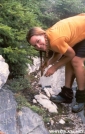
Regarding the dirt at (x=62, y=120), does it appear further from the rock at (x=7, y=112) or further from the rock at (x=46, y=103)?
the rock at (x=7, y=112)

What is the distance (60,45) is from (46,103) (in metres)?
1.45

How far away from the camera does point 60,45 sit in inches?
141

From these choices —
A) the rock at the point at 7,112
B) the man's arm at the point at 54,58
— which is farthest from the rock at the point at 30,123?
the man's arm at the point at 54,58

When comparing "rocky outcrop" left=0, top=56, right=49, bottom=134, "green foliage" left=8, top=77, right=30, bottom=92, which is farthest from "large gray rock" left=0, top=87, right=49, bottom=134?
"green foliage" left=8, top=77, right=30, bottom=92

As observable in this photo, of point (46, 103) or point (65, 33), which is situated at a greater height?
point (65, 33)

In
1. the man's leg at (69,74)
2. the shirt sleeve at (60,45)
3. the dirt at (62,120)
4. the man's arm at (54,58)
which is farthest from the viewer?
the man's leg at (69,74)

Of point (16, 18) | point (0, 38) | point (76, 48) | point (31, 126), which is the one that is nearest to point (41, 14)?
point (16, 18)

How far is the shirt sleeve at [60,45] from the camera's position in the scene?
3.57 m

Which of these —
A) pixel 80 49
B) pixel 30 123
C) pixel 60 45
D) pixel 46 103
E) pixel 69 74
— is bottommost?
pixel 46 103

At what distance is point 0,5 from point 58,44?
6.78 ft

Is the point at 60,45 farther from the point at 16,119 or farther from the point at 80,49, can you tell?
the point at 16,119

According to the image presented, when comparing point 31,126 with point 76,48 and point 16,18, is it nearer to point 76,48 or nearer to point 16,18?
point 76,48

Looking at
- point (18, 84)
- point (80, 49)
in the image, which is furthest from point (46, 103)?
point (80, 49)

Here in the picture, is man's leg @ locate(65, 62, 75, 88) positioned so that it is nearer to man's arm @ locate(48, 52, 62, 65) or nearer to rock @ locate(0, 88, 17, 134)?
man's arm @ locate(48, 52, 62, 65)
